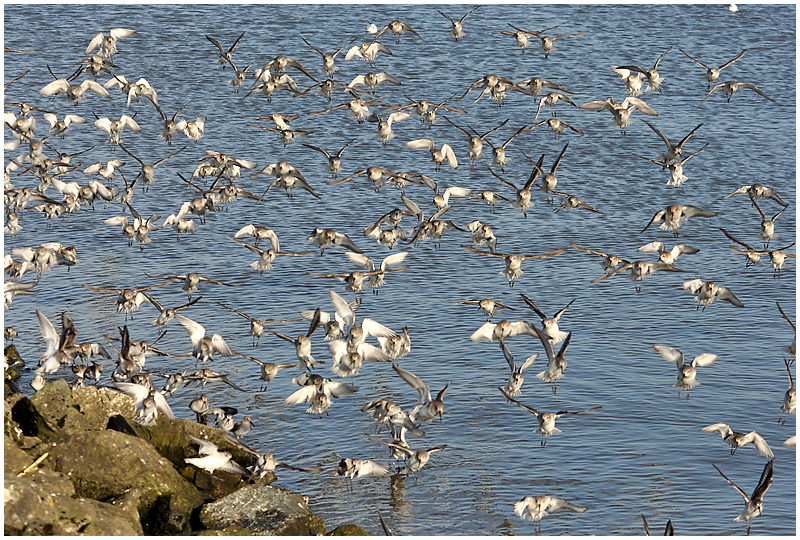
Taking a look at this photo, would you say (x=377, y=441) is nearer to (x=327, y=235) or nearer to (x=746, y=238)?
(x=327, y=235)

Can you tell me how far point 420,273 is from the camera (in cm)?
3756

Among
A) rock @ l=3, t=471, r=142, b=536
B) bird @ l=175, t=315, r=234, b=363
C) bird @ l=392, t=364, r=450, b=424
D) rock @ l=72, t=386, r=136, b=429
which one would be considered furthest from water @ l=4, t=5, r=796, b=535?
rock @ l=3, t=471, r=142, b=536

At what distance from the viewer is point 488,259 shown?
39219 millimetres

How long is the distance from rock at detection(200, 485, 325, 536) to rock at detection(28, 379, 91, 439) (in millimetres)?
3671

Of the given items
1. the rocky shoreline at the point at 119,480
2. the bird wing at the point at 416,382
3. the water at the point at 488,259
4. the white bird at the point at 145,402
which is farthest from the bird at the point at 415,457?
the white bird at the point at 145,402

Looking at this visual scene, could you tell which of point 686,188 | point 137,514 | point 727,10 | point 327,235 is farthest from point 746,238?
point 137,514

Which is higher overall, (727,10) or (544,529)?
A: (727,10)

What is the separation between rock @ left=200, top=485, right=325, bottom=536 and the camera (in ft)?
65.3

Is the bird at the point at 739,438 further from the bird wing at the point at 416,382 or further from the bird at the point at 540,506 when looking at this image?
the bird wing at the point at 416,382

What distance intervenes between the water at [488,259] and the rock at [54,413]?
501 cm

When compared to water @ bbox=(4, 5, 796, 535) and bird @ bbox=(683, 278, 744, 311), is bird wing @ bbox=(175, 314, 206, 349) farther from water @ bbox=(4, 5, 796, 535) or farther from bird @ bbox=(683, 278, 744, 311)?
bird @ bbox=(683, 278, 744, 311)

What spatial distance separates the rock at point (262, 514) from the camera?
784 inches

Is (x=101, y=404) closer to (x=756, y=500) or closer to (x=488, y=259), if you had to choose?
(x=756, y=500)

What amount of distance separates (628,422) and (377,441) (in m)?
6.53
